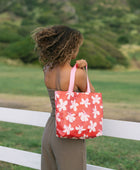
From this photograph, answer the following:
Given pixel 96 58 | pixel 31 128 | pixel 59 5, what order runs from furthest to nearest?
pixel 59 5 < pixel 96 58 < pixel 31 128

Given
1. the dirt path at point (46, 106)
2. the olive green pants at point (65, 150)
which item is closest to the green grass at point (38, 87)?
the dirt path at point (46, 106)

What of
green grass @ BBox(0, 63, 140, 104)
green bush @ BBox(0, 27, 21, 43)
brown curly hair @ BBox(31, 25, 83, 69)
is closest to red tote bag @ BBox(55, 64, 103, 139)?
brown curly hair @ BBox(31, 25, 83, 69)

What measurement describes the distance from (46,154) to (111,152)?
256cm

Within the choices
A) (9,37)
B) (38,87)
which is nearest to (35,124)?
(38,87)

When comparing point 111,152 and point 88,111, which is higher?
point 88,111

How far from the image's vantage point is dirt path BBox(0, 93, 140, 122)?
7516 millimetres

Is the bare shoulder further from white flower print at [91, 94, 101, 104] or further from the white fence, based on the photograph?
the white fence

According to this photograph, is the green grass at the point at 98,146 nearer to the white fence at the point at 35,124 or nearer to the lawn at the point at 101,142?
the lawn at the point at 101,142

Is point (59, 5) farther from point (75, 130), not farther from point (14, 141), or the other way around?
point (75, 130)

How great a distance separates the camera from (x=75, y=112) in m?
2.04

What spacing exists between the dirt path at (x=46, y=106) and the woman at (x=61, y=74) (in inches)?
204

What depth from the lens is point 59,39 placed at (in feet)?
6.84

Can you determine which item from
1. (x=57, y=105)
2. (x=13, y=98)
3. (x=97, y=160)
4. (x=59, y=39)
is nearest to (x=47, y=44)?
(x=59, y=39)

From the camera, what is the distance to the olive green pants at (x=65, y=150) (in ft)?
6.98
